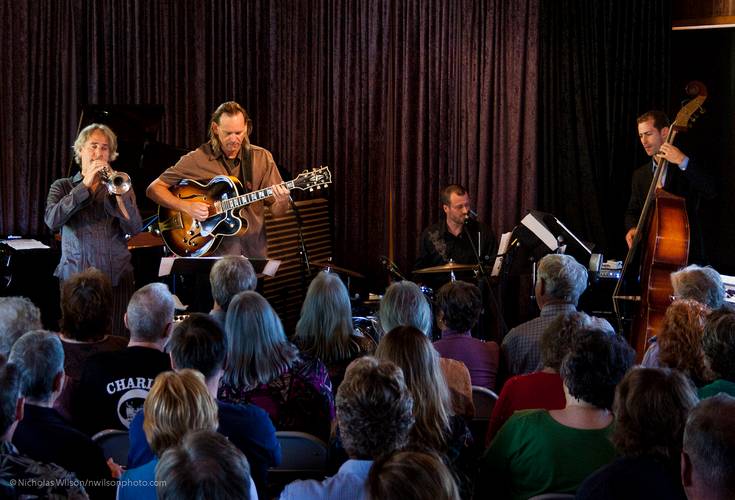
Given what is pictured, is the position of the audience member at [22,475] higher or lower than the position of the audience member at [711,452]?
lower

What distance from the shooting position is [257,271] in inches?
211

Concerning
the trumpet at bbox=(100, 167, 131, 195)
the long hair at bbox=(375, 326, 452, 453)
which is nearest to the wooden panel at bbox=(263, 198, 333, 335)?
the trumpet at bbox=(100, 167, 131, 195)

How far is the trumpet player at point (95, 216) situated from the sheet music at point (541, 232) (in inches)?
97.4

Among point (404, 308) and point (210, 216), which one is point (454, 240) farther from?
point (404, 308)

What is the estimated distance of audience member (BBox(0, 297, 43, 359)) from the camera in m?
3.52

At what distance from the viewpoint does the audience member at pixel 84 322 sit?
12.4 ft

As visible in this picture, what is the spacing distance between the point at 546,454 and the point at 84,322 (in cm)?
198

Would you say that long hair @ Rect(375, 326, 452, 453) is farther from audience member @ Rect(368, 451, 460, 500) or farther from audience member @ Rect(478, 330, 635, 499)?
audience member @ Rect(368, 451, 460, 500)

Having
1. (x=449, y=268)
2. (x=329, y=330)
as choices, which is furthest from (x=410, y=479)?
(x=449, y=268)

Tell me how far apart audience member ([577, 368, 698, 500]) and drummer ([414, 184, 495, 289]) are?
4.35m

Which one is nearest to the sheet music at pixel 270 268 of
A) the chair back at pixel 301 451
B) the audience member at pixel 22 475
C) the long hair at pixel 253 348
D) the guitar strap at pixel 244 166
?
the guitar strap at pixel 244 166

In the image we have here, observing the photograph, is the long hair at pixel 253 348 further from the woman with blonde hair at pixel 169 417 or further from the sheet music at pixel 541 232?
the sheet music at pixel 541 232

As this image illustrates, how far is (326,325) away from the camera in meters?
3.97

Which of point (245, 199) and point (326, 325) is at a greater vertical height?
point (245, 199)
